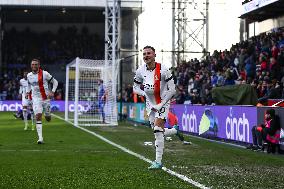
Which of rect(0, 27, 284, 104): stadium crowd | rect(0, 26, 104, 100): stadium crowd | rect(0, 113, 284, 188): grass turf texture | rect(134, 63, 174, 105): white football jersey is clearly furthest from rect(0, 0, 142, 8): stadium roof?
rect(134, 63, 174, 105): white football jersey

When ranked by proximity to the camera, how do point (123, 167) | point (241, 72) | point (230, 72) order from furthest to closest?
point (241, 72) < point (230, 72) < point (123, 167)

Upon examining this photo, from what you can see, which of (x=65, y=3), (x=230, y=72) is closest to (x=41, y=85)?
(x=230, y=72)

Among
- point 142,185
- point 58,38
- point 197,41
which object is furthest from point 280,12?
point 58,38

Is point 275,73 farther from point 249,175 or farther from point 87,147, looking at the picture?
point 249,175

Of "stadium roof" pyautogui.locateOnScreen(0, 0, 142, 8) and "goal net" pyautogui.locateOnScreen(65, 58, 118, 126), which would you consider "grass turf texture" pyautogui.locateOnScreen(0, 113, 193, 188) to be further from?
"stadium roof" pyautogui.locateOnScreen(0, 0, 142, 8)

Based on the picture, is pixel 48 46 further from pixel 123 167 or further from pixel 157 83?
pixel 123 167

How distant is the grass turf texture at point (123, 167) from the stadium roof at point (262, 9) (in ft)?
51.8

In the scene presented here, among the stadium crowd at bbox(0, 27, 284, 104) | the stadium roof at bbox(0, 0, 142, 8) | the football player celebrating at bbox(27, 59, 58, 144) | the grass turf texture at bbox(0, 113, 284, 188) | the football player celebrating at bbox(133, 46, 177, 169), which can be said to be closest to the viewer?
the grass turf texture at bbox(0, 113, 284, 188)

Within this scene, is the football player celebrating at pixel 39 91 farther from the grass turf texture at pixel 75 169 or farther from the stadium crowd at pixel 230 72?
the stadium crowd at pixel 230 72

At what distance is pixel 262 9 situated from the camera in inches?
1298

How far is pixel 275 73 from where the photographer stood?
2408 cm

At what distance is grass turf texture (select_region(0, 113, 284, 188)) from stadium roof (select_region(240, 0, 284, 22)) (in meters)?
15.8

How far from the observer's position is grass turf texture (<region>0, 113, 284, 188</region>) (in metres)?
9.01

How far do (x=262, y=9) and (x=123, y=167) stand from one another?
2364 cm
